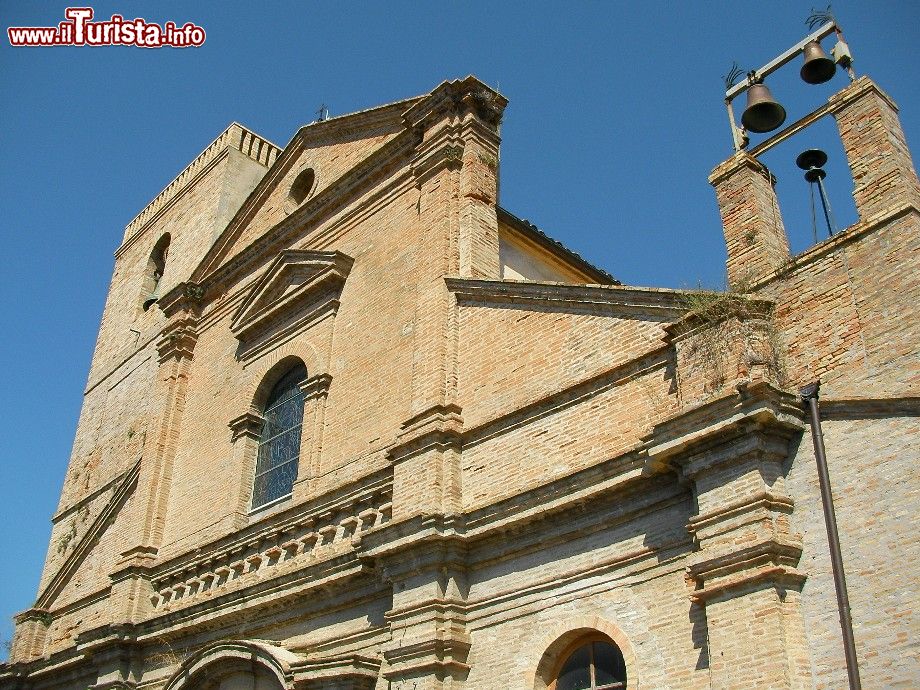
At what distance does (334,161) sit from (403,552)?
757 centimetres

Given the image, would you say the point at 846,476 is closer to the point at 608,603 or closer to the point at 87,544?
the point at 608,603

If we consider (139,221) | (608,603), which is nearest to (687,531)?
(608,603)

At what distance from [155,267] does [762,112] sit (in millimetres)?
16492

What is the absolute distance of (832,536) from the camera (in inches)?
268

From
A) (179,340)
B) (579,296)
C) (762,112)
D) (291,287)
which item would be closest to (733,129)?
(762,112)

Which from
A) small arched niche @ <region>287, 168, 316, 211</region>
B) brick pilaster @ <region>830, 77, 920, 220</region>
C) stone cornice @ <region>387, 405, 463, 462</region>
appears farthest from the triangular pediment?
brick pilaster @ <region>830, 77, 920, 220</region>

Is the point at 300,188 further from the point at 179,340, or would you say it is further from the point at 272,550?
the point at 272,550

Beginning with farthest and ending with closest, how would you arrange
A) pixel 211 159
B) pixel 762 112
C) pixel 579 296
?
pixel 211 159
pixel 579 296
pixel 762 112

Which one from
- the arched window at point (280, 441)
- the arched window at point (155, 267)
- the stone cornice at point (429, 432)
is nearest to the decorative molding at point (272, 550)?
the stone cornice at point (429, 432)

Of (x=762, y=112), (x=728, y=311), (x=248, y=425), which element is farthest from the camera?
(x=248, y=425)

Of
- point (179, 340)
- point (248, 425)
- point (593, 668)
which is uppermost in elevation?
point (179, 340)

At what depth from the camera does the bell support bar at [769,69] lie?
9328 millimetres

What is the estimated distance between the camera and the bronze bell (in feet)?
30.1

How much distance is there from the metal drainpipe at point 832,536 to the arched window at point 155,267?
17.5m
